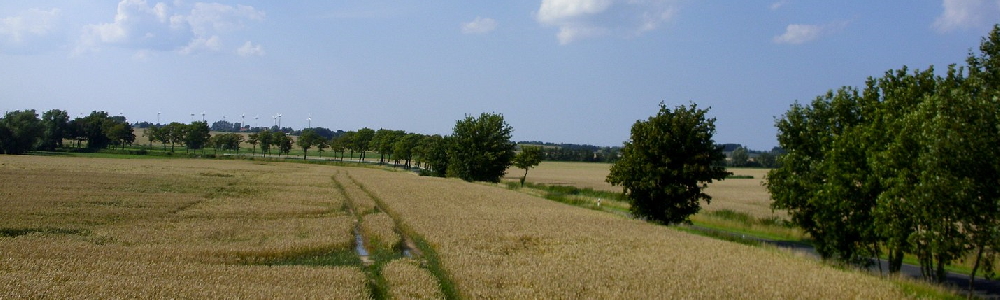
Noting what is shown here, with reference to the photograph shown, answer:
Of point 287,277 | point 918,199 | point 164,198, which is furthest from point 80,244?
point 918,199

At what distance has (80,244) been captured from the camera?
19.7 metres

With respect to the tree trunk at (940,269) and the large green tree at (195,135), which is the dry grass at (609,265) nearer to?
the tree trunk at (940,269)

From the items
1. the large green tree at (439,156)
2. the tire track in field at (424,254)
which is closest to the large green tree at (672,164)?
the tire track in field at (424,254)

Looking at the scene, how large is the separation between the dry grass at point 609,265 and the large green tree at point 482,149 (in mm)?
45430

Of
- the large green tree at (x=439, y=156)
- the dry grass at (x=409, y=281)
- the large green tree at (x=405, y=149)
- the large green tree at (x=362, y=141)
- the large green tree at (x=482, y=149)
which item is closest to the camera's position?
the dry grass at (x=409, y=281)

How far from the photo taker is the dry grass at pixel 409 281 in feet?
46.9

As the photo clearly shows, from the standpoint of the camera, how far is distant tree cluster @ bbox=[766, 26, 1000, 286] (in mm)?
16172

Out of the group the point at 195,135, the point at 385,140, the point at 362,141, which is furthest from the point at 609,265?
the point at 195,135

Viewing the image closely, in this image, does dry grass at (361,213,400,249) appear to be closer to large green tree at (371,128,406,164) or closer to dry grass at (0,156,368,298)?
dry grass at (0,156,368,298)

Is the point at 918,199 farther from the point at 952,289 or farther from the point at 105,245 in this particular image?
the point at 105,245

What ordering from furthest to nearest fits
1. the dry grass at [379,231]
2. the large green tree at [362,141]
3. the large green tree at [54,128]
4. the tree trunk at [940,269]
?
1. the large green tree at [362,141]
2. the large green tree at [54,128]
3. the dry grass at [379,231]
4. the tree trunk at [940,269]

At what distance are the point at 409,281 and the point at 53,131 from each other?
151 metres

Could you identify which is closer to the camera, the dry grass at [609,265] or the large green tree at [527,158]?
the dry grass at [609,265]

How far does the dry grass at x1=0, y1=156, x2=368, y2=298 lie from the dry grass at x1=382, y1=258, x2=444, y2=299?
743mm
